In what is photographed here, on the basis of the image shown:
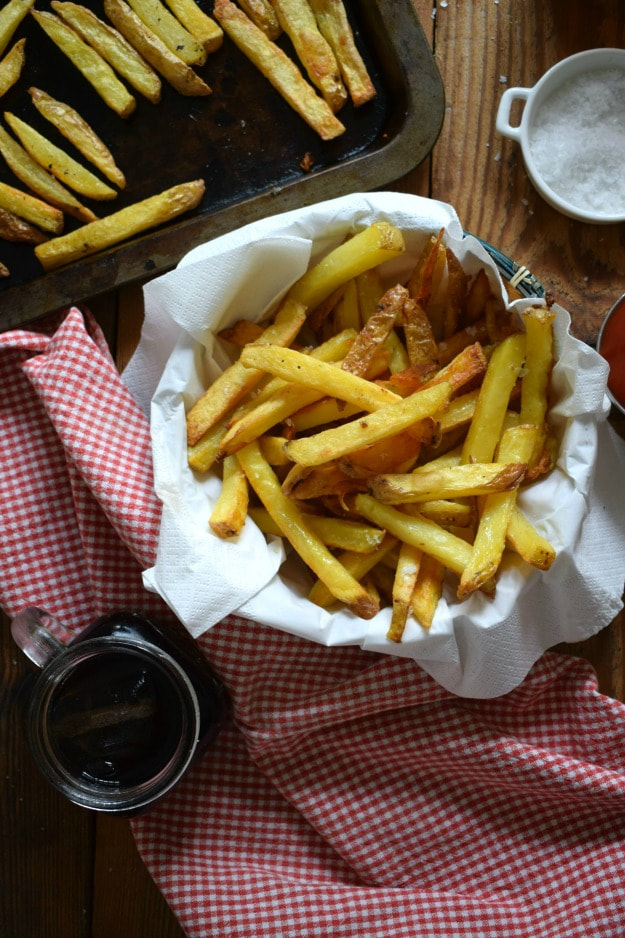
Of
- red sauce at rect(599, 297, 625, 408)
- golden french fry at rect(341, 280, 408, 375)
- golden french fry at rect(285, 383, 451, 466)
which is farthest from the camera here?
red sauce at rect(599, 297, 625, 408)

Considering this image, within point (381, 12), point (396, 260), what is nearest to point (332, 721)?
point (396, 260)

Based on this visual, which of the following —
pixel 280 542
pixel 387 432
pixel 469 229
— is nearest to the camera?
pixel 387 432

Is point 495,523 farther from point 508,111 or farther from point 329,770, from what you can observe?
point 508,111

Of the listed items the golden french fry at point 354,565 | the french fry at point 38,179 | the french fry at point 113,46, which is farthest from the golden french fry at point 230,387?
the french fry at point 113,46

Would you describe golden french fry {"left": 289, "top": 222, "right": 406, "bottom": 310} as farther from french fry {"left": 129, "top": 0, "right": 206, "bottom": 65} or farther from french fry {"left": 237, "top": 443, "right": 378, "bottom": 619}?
french fry {"left": 129, "top": 0, "right": 206, "bottom": 65}

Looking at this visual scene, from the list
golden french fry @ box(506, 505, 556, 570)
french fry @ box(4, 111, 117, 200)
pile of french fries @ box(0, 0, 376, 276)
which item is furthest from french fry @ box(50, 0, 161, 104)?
golden french fry @ box(506, 505, 556, 570)

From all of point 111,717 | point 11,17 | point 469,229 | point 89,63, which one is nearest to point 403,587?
point 111,717
